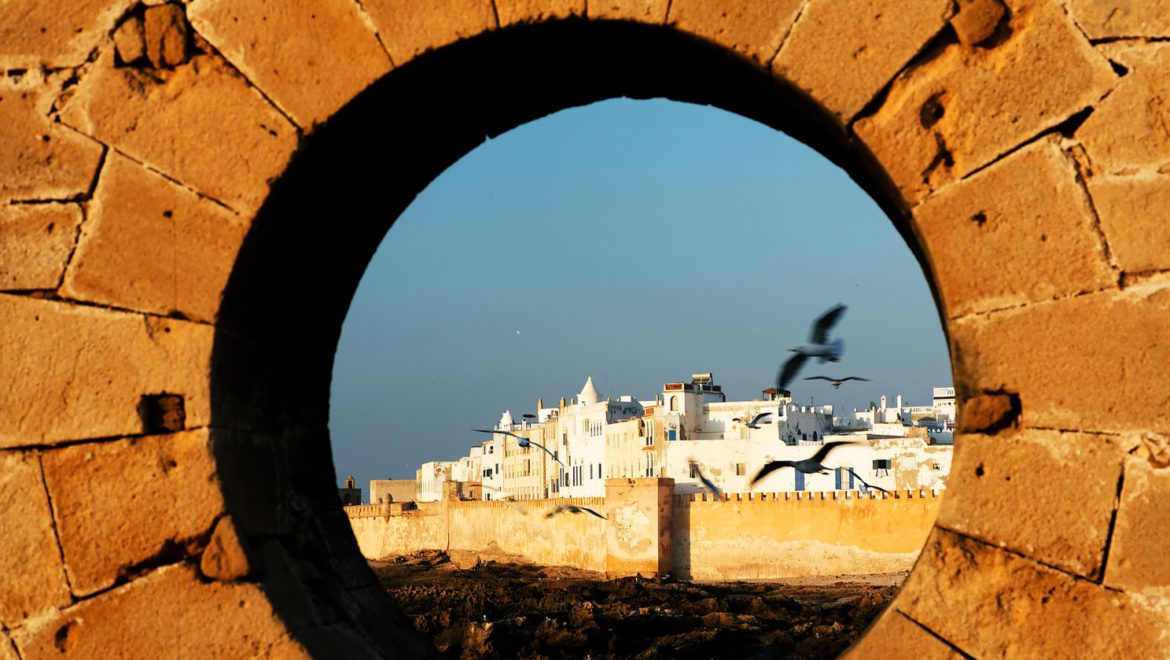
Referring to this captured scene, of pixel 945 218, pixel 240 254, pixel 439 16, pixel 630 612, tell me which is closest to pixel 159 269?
pixel 240 254

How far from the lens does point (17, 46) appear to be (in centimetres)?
322

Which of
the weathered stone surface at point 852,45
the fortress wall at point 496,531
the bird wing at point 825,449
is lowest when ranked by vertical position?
the fortress wall at point 496,531

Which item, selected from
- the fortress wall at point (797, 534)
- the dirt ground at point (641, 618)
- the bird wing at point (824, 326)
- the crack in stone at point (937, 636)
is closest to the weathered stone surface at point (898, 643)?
the crack in stone at point (937, 636)

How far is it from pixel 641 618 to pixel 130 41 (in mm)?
23429

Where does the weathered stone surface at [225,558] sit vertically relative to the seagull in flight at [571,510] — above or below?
above

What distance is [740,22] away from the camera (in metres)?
3.00

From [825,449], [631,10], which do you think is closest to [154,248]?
[631,10]

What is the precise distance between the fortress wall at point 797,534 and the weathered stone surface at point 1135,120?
145 ft

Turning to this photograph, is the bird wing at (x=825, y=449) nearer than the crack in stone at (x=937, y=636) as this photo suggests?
No

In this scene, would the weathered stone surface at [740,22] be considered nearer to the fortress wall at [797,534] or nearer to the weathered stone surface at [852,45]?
the weathered stone surface at [852,45]

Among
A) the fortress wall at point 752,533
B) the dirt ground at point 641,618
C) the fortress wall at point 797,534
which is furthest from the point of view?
the fortress wall at point 752,533

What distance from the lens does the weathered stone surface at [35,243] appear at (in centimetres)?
312

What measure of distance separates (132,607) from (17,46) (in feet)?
4.88

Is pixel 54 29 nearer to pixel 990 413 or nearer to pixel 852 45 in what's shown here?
pixel 852 45
